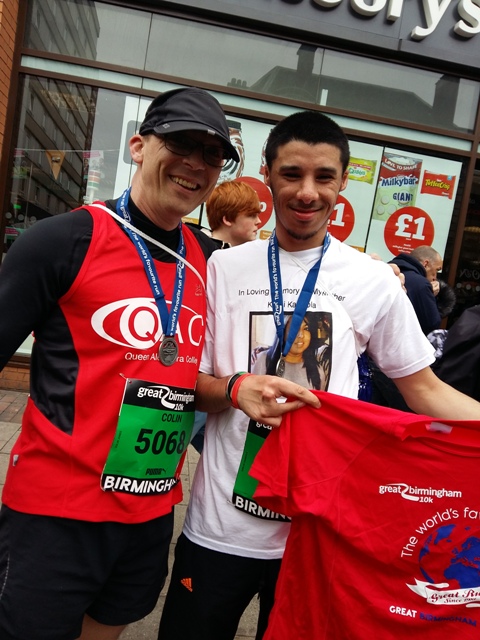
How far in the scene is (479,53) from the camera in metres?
5.77

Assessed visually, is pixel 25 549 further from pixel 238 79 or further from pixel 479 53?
pixel 479 53

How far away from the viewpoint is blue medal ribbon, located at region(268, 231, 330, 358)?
64.0 inches

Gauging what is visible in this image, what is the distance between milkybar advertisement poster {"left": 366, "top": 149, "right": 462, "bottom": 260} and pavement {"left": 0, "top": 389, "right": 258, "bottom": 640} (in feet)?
11.2

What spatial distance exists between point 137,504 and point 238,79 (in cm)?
525

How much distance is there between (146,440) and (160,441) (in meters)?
0.05

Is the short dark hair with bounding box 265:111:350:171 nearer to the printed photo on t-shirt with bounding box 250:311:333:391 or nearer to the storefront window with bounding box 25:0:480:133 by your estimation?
the printed photo on t-shirt with bounding box 250:311:333:391

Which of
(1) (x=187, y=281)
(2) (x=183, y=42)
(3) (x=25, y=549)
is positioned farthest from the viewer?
(2) (x=183, y=42)

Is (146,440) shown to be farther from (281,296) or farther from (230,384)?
(281,296)

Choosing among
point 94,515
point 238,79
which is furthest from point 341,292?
point 238,79

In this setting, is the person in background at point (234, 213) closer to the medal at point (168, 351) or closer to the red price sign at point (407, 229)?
the medal at point (168, 351)

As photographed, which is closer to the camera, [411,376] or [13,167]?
[411,376]

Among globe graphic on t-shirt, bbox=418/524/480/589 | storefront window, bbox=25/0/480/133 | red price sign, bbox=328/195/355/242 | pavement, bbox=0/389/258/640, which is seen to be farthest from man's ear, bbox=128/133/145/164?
red price sign, bbox=328/195/355/242

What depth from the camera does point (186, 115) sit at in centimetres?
154

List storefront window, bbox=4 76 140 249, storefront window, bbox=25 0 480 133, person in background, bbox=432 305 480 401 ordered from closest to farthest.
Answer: person in background, bbox=432 305 480 401 < storefront window, bbox=25 0 480 133 < storefront window, bbox=4 76 140 249
